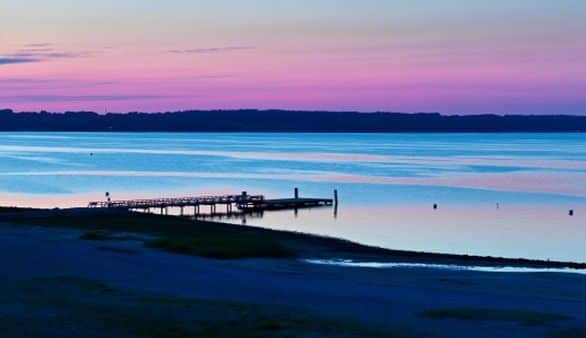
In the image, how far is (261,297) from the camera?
2142 cm

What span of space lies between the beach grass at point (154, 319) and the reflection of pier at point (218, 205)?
3962cm

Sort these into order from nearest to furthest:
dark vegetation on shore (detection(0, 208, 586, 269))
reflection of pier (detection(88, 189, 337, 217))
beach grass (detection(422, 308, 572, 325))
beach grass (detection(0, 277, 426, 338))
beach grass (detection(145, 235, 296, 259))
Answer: beach grass (detection(0, 277, 426, 338))
beach grass (detection(422, 308, 572, 325))
beach grass (detection(145, 235, 296, 259))
dark vegetation on shore (detection(0, 208, 586, 269))
reflection of pier (detection(88, 189, 337, 217))

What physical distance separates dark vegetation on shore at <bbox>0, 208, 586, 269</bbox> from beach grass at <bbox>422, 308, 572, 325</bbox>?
44.2 ft

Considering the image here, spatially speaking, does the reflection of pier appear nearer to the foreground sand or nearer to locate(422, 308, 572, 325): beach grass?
the foreground sand

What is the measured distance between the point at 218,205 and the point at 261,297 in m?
48.3

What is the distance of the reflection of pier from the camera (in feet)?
200

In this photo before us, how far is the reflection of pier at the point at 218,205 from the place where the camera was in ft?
200

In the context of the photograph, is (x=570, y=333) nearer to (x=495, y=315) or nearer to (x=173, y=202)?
(x=495, y=315)

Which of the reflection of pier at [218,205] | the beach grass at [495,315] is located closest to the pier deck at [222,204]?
the reflection of pier at [218,205]

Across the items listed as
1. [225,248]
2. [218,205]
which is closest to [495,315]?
[225,248]

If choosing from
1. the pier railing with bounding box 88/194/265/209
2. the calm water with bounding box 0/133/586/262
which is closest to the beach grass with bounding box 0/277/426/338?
the calm water with bounding box 0/133/586/262

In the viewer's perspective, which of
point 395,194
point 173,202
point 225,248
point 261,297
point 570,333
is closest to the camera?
point 570,333

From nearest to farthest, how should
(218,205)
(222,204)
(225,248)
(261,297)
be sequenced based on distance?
(261,297) < (225,248) < (222,204) < (218,205)

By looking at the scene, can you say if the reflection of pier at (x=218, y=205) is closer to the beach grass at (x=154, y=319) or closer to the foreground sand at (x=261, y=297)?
the foreground sand at (x=261, y=297)
